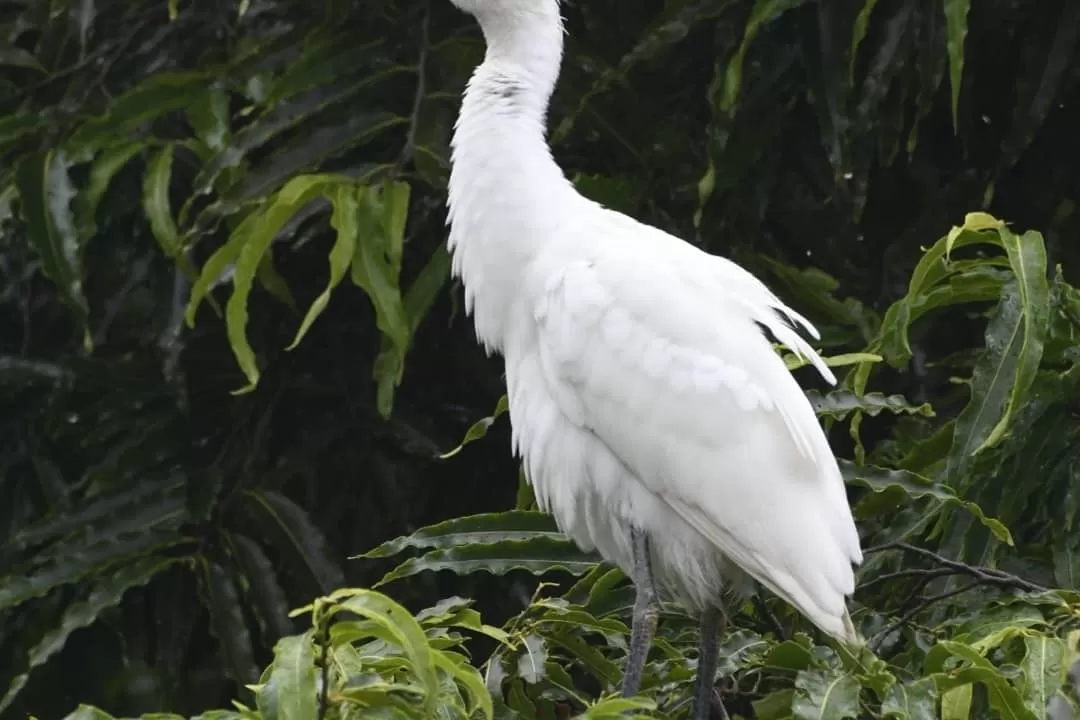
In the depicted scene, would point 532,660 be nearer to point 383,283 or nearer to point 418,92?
point 383,283

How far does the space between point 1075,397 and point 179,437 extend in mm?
1219

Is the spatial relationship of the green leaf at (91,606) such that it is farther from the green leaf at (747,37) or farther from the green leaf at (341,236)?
the green leaf at (747,37)

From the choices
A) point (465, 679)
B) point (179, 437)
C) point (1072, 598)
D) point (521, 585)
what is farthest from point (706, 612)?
point (179, 437)

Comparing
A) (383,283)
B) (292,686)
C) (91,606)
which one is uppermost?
(383,283)

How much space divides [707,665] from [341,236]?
0.69 m

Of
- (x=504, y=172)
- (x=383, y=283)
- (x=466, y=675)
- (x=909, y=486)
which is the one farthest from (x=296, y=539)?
(x=466, y=675)

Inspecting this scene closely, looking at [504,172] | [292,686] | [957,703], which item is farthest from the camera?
[504,172]

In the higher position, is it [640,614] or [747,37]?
[747,37]

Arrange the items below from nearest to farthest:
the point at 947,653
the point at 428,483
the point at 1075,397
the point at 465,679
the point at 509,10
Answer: the point at 465,679
the point at 947,653
the point at 1075,397
the point at 509,10
the point at 428,483

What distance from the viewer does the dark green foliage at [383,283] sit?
1833mm

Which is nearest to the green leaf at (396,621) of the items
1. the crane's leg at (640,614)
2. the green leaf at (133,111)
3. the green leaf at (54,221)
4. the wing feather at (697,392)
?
the crane's leg at (640,614)

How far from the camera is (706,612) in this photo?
5.66 ft

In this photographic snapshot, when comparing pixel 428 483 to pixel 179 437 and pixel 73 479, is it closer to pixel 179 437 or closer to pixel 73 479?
pixel 179 437

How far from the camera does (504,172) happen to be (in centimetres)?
182
